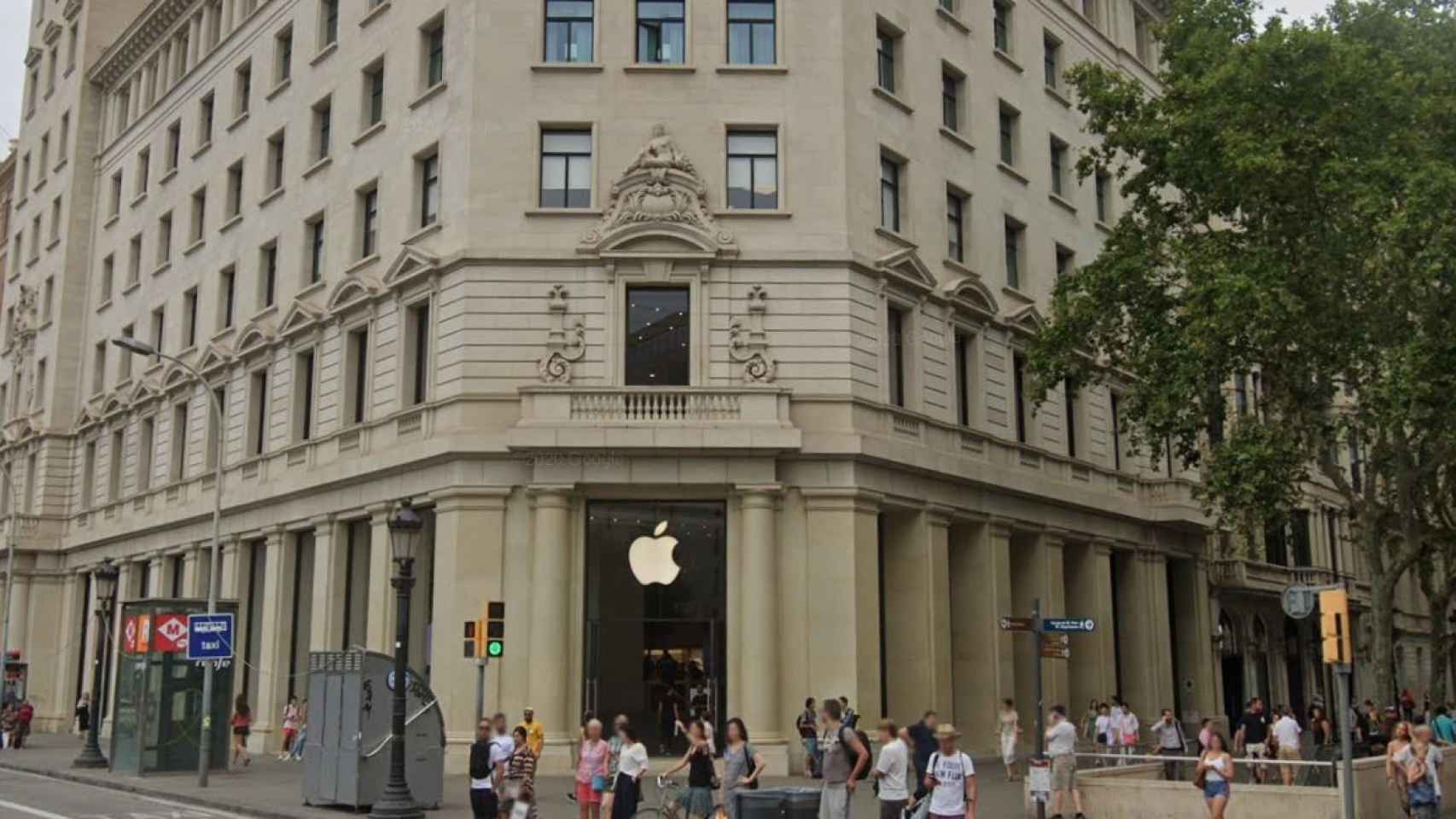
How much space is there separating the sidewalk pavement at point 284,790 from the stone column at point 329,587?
3.19m

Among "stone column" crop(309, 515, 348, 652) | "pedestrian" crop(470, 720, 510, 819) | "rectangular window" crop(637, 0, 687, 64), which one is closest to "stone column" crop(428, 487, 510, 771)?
"stone column" crop(309, 515, 348, 652)

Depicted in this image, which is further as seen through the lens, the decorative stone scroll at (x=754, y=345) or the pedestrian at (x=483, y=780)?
the decorative stone scroll at (x=754, y=345)

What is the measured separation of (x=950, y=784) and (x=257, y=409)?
1176 inches

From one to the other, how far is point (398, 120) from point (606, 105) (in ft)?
20.2

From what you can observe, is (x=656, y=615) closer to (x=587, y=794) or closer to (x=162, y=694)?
(x=162, y=694)

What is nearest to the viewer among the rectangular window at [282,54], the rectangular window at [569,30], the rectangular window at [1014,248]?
the rectangular window at [569,30]

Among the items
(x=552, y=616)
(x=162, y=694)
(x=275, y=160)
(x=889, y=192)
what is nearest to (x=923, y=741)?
(x=552, y=616)

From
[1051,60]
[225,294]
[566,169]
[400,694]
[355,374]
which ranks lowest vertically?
[400,694]

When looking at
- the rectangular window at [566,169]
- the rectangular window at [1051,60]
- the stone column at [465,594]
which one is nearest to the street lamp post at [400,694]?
the stone column at [465,594]

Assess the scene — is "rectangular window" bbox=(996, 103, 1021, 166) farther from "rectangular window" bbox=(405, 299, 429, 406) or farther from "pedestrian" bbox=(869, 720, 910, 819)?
"pedestrian" bbox=(869, 720, 910, 819)

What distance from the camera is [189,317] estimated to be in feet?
149

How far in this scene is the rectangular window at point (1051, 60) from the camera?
4266cm

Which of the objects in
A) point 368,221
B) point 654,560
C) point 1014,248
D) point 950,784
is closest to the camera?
point 950,784

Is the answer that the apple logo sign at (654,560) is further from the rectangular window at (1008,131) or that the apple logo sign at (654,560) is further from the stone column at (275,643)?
the rectangular window at (1008,131)
